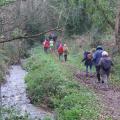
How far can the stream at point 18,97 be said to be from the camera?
17202mm

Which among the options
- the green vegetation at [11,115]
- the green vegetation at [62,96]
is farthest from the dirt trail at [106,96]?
the green vegetation at [11,115]

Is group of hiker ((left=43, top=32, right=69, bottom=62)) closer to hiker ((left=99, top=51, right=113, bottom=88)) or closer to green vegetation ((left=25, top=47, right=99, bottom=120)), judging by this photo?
green vegetation ((left=25, top=47, right=99, bottom=120))

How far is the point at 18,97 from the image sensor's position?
70.9 ft

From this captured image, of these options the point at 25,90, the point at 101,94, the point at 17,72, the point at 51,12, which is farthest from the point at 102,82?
the point at 51,12

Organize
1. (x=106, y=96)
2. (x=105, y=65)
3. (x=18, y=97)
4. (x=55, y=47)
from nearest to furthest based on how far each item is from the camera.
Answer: (x=106, y=96), (x=105, y=65), (x=18, y=97), (x=55, y=47)

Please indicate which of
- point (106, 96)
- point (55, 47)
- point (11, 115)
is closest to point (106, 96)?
point (106, 96)

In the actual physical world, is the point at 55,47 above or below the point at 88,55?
below

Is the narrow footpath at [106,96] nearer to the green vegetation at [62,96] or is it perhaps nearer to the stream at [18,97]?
the green vegetation at [62,96]

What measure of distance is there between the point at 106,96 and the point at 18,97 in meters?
4.83

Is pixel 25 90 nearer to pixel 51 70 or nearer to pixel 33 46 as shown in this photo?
pixel 51 70

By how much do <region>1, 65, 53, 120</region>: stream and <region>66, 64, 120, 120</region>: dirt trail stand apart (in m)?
2.23

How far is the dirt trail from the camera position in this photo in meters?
15.4

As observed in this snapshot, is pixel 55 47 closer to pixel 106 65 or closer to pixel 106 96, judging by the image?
pixel 106 65

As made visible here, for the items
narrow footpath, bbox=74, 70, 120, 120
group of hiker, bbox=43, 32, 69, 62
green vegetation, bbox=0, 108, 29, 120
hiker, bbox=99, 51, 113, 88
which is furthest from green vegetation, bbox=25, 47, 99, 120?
group of hiker, bbox=43, 32, 69, 62
